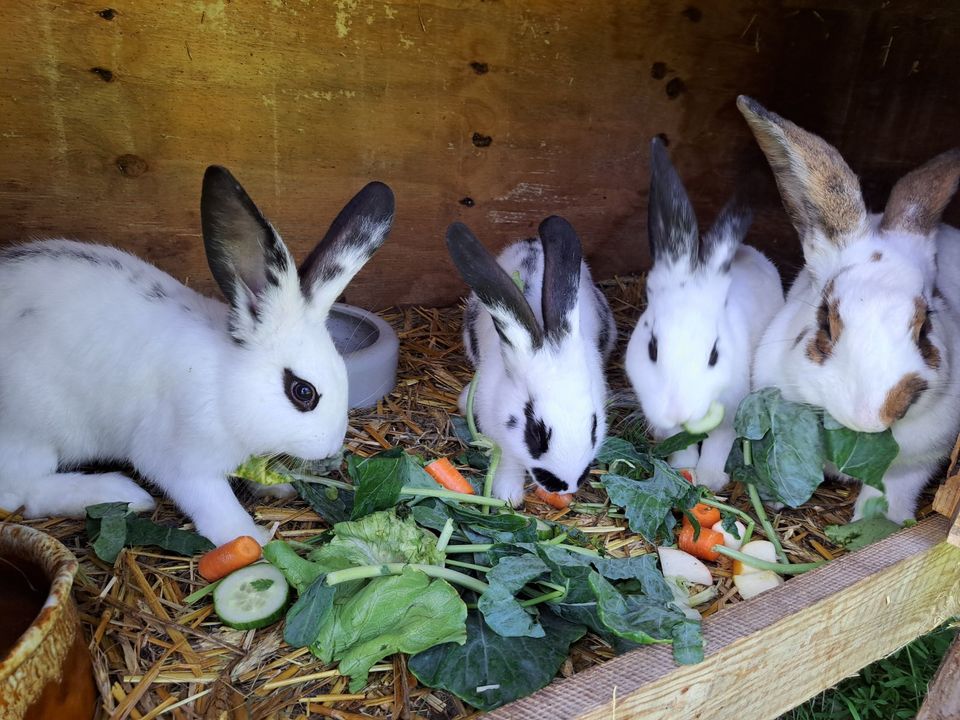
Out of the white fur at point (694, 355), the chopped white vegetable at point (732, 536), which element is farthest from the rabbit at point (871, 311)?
the chopped white vegetable at point (732, 536)

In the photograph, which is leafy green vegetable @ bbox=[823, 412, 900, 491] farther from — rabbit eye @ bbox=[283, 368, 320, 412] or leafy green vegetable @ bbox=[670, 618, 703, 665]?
rabbit eye @ bbox=[283, 368, 320, 412]

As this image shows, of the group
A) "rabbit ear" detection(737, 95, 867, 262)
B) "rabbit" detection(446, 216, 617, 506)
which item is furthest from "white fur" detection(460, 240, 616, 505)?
"rabbit ear" detection(737, 95, 867, 262)

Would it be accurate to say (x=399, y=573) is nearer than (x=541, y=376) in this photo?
Yes

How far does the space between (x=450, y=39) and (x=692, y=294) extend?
1505 mm

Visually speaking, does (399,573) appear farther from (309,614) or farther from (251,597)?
(251,597)

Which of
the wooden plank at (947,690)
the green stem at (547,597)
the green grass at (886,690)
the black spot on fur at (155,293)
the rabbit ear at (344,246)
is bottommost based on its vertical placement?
the green grass at (886,690)

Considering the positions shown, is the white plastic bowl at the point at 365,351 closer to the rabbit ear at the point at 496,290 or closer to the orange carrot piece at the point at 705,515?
the rabbit ear at the point at 496,290

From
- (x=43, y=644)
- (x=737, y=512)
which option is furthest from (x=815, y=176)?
(x=43, y=644)

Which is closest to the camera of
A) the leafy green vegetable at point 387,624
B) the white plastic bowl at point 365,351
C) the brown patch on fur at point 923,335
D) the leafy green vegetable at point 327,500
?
the leafy green vegetable at point 387,624

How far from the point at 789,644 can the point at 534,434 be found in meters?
0.92

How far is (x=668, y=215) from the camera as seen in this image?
2.82 meters

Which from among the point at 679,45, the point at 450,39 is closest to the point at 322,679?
the point at 450,39

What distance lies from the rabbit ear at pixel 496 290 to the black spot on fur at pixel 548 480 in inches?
15.3

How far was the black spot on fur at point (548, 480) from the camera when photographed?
8.14ft
